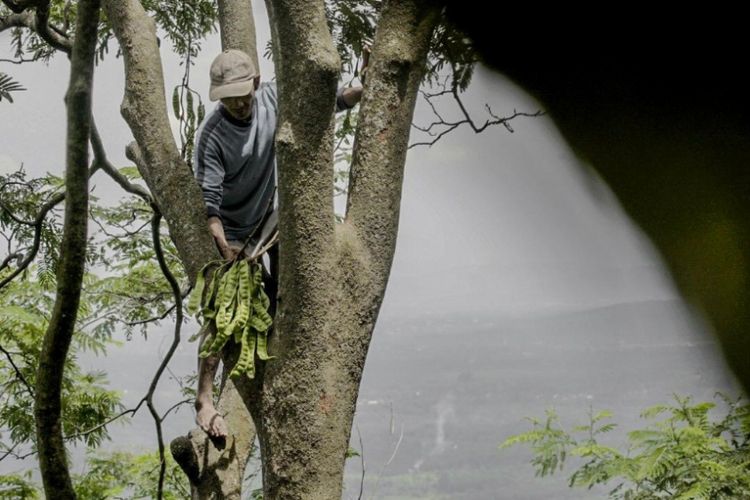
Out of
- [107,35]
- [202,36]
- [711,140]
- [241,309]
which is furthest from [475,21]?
[202,36]

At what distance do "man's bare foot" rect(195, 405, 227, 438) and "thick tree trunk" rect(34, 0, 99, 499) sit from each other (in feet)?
1.28

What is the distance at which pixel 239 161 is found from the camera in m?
2.28

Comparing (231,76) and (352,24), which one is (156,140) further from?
(352,24)

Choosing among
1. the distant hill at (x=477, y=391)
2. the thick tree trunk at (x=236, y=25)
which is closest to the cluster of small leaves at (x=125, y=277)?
the thick tree trunk at (x=236, y=25)

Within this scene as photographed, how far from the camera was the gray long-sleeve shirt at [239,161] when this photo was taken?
7.20 ft

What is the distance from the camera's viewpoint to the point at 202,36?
4.30 meters

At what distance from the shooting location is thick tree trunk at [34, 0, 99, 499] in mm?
1965

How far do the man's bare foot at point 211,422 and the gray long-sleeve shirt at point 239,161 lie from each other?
47 centimetres

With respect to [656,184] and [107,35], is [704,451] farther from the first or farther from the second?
[107,35]

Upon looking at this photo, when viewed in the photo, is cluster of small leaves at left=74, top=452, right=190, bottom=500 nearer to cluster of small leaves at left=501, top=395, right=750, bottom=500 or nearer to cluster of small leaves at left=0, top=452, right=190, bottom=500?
cluster of small leaves at left=0, top=452, right=190, bottom=500

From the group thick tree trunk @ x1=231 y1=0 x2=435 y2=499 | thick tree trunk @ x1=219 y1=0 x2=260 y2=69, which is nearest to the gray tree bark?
thick tree trunk @ x1=231 y1=0 x2=435 y2=499

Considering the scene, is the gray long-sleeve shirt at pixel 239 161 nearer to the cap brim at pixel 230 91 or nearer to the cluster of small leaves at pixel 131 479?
the cap brim at pixel 230 91

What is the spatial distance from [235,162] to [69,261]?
492 mm

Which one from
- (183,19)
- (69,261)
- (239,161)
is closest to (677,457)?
(239,161)
